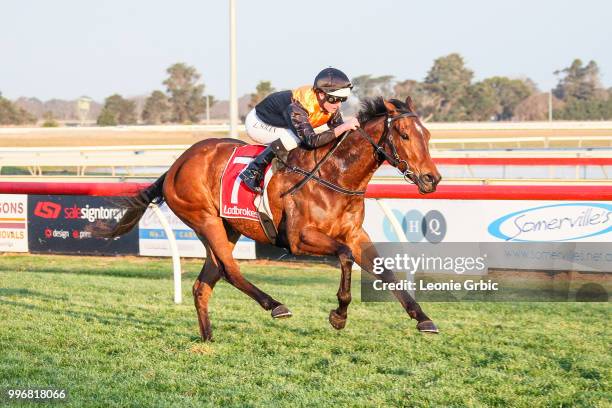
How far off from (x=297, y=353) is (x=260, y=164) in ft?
4.11

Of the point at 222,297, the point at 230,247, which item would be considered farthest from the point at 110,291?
the point at 230,247

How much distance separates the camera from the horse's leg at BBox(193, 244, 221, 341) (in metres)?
5.80

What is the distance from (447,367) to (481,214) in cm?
509

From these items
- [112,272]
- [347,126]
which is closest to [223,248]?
[347,126]

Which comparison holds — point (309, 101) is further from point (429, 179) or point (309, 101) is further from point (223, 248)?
point (223, 248)

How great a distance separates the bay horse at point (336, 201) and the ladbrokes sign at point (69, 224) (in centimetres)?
611

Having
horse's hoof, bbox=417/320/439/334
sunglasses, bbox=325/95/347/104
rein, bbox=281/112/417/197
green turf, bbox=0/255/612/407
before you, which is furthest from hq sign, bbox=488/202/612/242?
horse's hoof, bbox=417/320/439/334

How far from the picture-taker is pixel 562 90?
9262cm

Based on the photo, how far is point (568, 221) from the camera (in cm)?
920

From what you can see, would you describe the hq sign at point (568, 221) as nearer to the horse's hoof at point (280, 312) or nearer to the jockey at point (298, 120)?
the jockey at point (298, 120)

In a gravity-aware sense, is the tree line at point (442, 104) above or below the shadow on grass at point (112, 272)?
above

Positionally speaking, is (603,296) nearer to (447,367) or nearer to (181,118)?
(447,367)

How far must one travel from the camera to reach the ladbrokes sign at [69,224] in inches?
472

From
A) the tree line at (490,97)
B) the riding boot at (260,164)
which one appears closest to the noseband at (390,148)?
the riding boot at (260,164)
